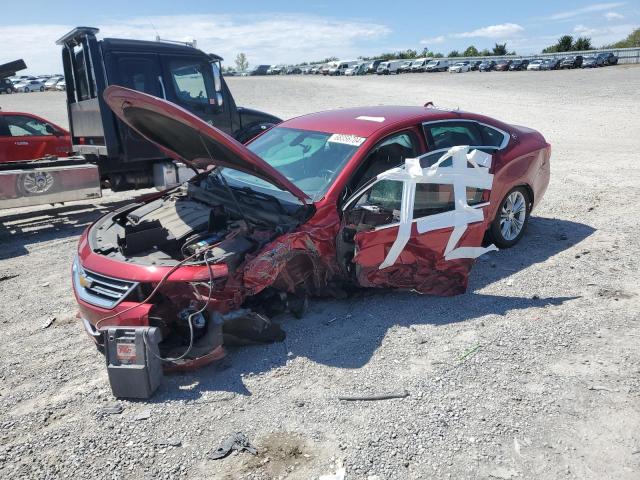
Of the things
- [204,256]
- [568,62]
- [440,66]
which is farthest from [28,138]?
[440,66]

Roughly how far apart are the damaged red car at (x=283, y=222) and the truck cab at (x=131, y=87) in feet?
9.93

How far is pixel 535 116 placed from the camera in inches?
752

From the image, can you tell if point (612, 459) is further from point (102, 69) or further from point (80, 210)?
point (80, 210)

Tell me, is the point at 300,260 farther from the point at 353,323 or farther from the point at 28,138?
the point at 28,138

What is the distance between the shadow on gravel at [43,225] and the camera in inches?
276

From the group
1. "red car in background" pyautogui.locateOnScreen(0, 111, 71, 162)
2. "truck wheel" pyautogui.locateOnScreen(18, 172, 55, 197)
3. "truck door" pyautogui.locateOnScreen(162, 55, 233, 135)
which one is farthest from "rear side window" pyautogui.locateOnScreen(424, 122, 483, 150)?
"red car in background" pyautogui.locateOnScreen(0, 111, 71, 162)

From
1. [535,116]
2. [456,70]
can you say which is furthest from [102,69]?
[456,70]

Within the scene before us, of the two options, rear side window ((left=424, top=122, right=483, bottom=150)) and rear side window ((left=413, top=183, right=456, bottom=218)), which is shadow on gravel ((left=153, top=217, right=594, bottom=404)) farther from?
rear side window ((left=424, top=122, right=483, bottom=150))

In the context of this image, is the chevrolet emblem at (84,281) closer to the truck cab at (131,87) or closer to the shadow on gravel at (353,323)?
the shadow on gravel at (353,323)

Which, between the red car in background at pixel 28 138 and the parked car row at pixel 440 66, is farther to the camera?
the parked car row at pixel 440 66

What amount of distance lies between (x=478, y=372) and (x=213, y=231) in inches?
87.2

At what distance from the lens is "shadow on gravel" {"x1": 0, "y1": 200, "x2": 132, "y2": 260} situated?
7.00 metres

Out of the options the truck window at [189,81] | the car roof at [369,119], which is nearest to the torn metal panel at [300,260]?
the car roof at [369,119]

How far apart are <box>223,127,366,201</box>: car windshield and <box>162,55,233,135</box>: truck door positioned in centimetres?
358
